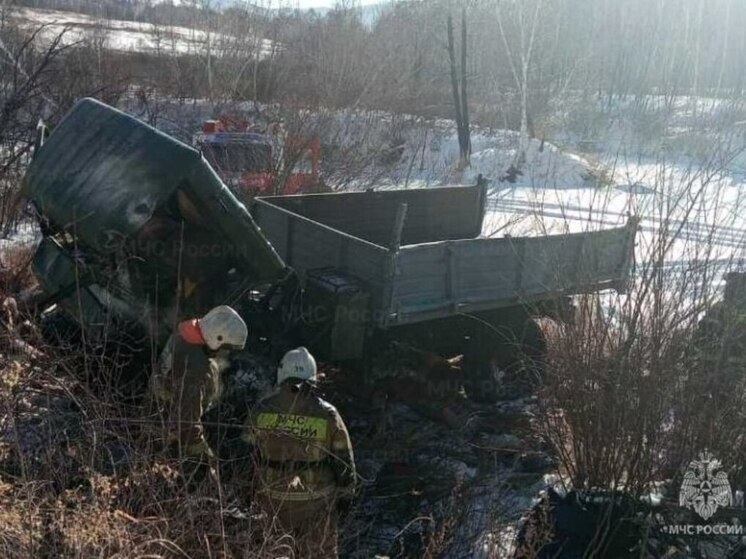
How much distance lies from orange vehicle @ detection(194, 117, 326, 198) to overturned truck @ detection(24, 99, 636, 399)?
14.3 ft

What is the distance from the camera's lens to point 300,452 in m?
3.90

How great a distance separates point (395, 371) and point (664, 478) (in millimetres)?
2284

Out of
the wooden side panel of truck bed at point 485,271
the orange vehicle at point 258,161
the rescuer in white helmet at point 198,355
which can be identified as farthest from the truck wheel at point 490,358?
the orange vehicle at point 258,161

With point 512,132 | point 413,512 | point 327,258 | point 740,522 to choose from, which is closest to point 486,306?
point 327,258

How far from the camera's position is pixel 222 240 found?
526 cm

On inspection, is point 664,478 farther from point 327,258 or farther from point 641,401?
point 327,258

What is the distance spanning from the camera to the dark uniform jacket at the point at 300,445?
3855 millimetres

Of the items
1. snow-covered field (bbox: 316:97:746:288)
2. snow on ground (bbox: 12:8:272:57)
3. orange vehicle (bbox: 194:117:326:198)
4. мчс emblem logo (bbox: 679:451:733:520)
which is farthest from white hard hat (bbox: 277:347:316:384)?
snow on ground (bbox: 12:8:272:57)

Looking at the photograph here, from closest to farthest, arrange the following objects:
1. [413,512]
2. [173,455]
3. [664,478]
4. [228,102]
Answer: [173,455] → [664,478] → [413,512] → [228,102]

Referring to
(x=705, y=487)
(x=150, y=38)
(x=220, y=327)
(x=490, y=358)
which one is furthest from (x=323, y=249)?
(x=150, y=38)

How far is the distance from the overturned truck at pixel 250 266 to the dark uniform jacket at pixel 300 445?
0.97 meters

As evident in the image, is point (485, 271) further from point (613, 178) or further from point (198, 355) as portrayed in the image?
point (198, 355)

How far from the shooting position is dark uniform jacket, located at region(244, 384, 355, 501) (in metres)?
3.86

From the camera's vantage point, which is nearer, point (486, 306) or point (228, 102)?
point (486, 306)
